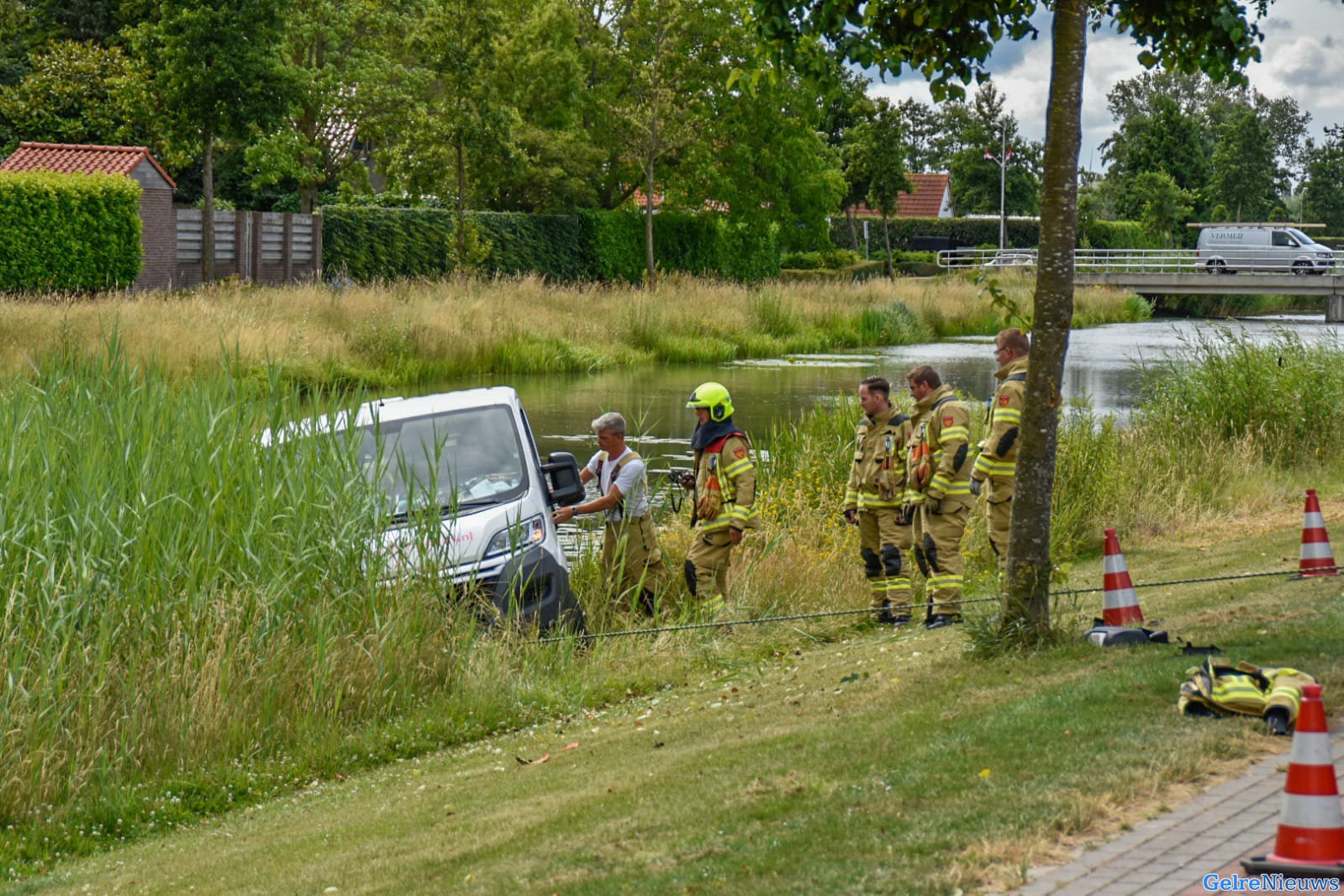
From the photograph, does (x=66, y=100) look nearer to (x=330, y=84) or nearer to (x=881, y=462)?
(x=330, y=84)

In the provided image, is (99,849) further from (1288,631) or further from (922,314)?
(922,314)

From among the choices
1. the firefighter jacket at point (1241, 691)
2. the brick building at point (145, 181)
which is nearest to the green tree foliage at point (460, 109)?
the brick building at point (145, 181)

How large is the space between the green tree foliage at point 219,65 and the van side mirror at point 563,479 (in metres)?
23.5

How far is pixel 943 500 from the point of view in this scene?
10.5 meters

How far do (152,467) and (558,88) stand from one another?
40.3 metres

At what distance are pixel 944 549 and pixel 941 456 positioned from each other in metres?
0.66

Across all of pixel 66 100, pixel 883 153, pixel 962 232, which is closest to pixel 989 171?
pixel 962 232

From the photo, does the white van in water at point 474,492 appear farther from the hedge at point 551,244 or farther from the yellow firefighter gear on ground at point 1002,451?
the hedge at point 551,244

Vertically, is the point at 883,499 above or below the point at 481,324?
below

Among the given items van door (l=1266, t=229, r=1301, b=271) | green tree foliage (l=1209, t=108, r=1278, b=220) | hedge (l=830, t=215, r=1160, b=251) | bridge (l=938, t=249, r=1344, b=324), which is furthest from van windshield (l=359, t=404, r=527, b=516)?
green tree foliage (l=1209, t=108, r=1278, b=220)

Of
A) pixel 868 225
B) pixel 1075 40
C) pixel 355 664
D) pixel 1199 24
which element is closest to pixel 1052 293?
pixel 1075 40

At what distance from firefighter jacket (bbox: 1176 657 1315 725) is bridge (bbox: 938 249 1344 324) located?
49.7 metres

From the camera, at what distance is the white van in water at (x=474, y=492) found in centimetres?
934

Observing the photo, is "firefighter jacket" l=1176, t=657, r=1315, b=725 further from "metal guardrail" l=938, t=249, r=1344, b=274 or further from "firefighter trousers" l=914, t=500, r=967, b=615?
"metal guardrail" l=938, t=249, r=1344, b=274
